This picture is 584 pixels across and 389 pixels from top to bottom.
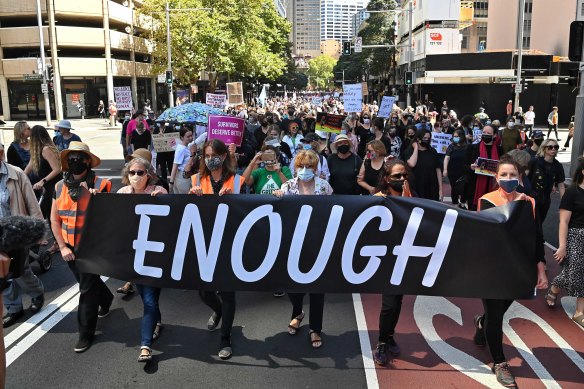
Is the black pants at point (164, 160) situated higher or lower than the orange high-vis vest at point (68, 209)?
lower

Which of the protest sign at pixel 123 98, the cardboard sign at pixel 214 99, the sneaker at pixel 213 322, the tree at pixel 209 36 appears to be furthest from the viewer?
the tree at pixel 209 36

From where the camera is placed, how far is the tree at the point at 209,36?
3906 cm

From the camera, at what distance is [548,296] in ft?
19.7

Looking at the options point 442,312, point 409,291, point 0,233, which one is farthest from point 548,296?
point 0,233

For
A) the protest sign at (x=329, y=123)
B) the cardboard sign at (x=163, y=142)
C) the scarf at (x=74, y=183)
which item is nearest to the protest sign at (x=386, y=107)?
the protest sign at (x=329, y=123)

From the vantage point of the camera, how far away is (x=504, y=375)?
425 cm

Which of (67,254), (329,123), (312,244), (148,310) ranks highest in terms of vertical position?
(329,123)

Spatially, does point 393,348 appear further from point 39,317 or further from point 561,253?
point 39,317

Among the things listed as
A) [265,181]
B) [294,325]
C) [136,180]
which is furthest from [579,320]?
[136,180]

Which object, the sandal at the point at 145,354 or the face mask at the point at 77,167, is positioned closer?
the sandal at the point at 145,354

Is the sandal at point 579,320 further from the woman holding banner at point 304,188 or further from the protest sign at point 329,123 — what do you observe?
the protest sign at point 329,123

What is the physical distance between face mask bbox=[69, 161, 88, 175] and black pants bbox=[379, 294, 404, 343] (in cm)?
290

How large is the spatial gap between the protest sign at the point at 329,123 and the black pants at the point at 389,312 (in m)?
7.27

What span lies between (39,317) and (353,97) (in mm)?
11606
